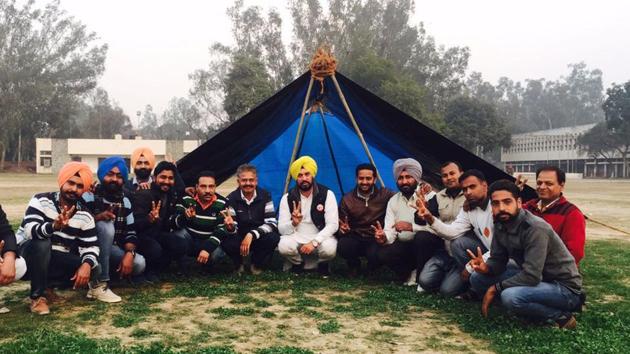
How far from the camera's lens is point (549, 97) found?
300ft

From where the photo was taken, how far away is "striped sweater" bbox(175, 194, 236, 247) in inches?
220

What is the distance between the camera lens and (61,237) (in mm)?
4410

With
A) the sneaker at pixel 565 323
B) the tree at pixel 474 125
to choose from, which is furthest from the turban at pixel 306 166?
the tree at pixel 474 125

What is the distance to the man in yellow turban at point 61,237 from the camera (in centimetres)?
413

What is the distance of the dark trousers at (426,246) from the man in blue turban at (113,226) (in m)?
2.59

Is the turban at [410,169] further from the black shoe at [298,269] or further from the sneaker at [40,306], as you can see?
the sneaker at [40,306]

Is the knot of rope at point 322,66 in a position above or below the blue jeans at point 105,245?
above

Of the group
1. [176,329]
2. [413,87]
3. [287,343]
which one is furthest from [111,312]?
[413,87]

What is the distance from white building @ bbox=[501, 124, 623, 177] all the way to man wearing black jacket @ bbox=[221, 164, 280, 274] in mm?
51661

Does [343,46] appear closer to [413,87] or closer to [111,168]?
[413,87]

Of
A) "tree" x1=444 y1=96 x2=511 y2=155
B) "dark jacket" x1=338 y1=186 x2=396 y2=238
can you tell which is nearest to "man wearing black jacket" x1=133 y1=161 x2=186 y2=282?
"dark jacket" x1=338 y1=186 x2=396 y2=238

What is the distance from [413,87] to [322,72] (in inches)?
1123

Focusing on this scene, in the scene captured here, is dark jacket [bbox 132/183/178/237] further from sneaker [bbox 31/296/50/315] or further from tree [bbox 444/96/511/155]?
tree [bbox 444/96/511/155]

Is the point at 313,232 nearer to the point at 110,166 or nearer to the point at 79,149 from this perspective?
the point at 110,166
